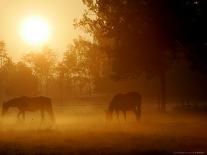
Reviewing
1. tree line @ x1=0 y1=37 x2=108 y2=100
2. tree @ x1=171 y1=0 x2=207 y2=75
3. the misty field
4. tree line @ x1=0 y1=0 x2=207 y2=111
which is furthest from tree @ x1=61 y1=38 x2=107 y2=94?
the misty field

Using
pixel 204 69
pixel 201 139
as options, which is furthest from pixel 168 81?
pixel 201 139

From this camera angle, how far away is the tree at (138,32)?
3997 centimetres

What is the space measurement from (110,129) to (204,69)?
17.2 metres

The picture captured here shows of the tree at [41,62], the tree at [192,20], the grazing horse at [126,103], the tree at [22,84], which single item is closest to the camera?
the grazing horse at [126,103]

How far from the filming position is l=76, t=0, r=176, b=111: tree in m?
40.0

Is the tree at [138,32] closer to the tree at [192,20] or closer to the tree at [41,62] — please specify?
the tree at [192,20]

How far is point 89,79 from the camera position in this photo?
97500mm

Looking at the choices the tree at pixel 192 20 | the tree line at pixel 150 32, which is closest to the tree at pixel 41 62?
the tree line at pixel 150 32

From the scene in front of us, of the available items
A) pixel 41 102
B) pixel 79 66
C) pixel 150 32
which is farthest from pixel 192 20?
pixel 79 66

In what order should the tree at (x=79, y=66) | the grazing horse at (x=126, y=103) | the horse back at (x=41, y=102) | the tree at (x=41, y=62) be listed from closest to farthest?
the grazing horse at (x=126, y=103) → the horse back at (x=41, y=102) → the tree at (x=79, y=66) → the tree at (x=41, y=62)

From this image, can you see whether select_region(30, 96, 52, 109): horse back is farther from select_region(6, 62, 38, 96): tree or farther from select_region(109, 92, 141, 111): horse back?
select_region(6, 62, 38, 96): tree

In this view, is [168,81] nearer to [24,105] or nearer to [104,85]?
[104,85]

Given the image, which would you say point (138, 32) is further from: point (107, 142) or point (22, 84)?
point (22, 84)

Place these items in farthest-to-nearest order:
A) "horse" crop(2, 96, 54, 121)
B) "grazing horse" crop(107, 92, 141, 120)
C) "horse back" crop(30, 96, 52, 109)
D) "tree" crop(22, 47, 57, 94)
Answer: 1. "tree" crop(22, 47, 57, 94)
2. "horse back" crop(30, 96, 52, 109)
3. "horse" crop(2, 96, 54, 121)
4. "grazing horse" crop(107, 92, 141, 120)
